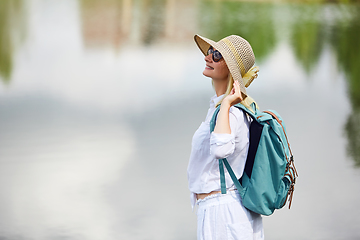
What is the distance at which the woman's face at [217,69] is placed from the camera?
2.15m

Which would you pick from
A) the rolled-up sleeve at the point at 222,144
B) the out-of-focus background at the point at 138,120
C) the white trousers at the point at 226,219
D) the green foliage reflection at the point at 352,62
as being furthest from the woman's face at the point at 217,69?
the green foliage reflection at the point at 352,62

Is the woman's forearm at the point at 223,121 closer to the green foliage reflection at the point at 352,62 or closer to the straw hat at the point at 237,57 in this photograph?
the straw hat at the point at 237,57

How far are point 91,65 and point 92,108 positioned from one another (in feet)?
9.96

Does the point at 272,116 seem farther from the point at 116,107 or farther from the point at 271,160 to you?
the point at 116,107

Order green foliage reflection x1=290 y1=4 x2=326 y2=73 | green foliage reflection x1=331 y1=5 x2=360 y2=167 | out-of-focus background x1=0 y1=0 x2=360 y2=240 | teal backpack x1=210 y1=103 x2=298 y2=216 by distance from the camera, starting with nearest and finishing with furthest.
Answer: teal backpack x1=210 y1=103 x2=298 y2=216, out-of-focus background x1=0 y1=0 x2=360 y2=240, green foliage reflection x1=331 y1=5 x2=360 y2=167, green foliage reflection x1=290 y1=4 x2=326 y2=73

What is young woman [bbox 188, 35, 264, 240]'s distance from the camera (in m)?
2.06

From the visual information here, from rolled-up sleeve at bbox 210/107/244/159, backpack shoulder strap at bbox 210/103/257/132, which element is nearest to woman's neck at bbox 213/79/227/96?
backpack shoulder strap at bbox 210/103/257/132

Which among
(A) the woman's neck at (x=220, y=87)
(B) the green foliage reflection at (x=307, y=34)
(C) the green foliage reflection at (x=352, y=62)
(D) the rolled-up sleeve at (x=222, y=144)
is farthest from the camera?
(B) the green foliage reflection at (x=307, y=34)

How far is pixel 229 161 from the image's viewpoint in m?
2.10

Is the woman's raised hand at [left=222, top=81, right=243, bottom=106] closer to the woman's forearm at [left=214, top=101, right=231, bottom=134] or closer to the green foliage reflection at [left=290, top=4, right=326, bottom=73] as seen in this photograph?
the woman's forearm at [left=214, top=101, right=231, bottom=134]

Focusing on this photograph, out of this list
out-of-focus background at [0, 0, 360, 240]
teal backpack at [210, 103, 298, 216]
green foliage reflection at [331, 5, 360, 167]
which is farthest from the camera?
green foliage reflection at [331, 5, 360, 167]

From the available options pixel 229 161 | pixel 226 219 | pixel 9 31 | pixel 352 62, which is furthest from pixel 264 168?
pixel 9 31

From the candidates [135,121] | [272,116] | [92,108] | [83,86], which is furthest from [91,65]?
[272,116]

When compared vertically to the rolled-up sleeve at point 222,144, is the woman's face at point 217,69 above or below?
above
